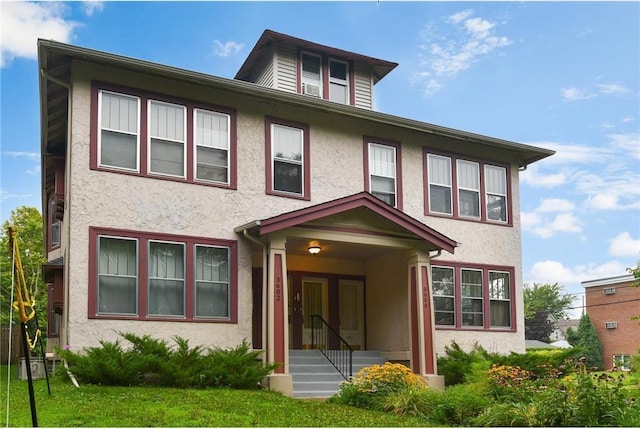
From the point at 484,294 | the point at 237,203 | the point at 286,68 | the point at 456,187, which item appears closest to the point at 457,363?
the point at 484,294

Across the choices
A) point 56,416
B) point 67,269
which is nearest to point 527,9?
point 67,269

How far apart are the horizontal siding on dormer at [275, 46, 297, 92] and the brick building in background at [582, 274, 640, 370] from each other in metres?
25.8

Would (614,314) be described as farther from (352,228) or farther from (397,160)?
(352,228)

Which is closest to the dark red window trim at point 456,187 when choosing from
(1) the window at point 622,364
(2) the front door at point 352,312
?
(2) the front door at point 352,312

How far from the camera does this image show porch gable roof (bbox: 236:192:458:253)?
45.2ft

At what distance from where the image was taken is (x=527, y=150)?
744 inches

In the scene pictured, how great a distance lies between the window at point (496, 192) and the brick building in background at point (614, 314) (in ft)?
70.4

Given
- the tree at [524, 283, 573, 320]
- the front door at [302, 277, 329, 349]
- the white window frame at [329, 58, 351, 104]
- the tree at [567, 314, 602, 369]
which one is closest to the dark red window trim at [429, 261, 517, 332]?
the front door at [302, 277, 329, 349]

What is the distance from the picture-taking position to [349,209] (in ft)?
48.2

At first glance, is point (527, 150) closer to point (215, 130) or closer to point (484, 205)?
point (484, 205)

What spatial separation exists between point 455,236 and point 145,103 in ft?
28.0


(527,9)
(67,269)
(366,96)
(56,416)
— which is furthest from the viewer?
(366,96)

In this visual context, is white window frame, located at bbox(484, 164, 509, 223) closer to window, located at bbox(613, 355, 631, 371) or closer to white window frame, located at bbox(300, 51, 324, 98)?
window, located at bbox(613, 355, 631, 371)

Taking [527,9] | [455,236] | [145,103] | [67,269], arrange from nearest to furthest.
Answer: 1. [67,269]
2. [145,103]
3. [527,9]
4. [455,236]
